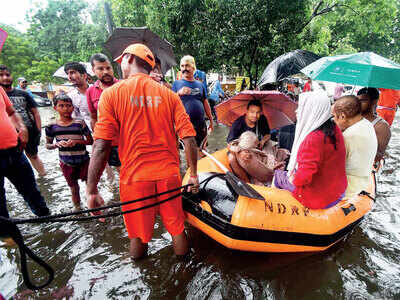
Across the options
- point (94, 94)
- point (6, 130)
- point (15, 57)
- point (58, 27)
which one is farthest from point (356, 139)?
point (58, 27)

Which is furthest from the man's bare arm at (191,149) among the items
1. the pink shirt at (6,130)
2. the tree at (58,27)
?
the tree at (58,27)

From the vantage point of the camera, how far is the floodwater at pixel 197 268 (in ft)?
6.58

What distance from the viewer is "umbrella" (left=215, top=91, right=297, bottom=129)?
3.25m

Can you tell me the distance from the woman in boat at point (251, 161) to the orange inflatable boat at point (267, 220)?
0.58 meters

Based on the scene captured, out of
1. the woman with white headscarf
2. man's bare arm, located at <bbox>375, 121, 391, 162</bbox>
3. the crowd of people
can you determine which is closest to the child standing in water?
the crowd of people

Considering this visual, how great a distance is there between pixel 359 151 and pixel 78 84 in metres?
3.90

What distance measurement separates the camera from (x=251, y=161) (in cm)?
283

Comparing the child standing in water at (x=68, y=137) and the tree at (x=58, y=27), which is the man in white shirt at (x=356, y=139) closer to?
the child standing in water at (x=68, y=137)

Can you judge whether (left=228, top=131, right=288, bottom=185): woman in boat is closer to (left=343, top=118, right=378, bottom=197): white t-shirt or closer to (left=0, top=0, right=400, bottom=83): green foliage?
(left=343, top=118, right=378, bottom=197): white t-shirt

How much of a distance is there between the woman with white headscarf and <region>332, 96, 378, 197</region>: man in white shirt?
316 mm

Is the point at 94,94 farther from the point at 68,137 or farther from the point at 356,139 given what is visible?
the point at 356,139

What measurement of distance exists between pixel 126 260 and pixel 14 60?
27.9 m

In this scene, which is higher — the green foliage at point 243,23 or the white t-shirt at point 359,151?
the green foliage at point 243,23

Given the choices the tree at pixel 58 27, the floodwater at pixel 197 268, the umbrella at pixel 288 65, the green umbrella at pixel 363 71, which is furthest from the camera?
the tree at pixel 58 27
